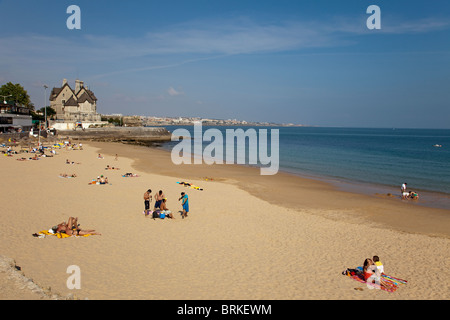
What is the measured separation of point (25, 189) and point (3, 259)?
11.5 meters

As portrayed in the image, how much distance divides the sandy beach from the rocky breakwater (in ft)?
179

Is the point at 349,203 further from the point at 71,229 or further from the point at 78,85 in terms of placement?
the point at 78,85

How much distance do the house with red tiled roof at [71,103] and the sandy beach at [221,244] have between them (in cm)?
7176

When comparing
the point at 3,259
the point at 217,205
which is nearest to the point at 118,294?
the point at 3,259

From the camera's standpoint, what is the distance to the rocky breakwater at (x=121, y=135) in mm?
72000

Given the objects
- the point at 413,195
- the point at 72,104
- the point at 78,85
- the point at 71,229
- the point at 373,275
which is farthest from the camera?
the point at 78,85

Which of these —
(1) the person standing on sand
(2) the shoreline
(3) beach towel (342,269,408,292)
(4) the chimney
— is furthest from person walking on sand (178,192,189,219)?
(4) the chimney

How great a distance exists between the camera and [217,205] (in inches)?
661

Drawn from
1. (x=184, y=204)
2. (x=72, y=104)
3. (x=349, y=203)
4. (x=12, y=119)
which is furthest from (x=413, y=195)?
(x=72, y=104)

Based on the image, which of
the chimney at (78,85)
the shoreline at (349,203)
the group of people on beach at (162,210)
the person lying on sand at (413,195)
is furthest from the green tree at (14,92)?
the person lying on sand at (413,195)

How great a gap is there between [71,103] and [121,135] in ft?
52.3

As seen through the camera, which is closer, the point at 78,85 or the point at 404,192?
the point at 404,192

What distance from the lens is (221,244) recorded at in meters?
11.1
